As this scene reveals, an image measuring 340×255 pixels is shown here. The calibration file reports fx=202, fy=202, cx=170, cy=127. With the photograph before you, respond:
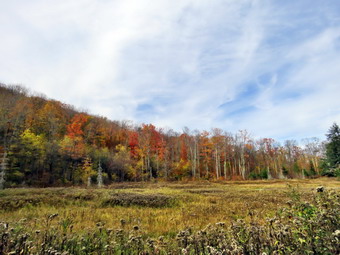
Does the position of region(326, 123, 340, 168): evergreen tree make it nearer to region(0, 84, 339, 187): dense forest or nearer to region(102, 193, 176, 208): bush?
region(0, 84, 339, 187): dense forest

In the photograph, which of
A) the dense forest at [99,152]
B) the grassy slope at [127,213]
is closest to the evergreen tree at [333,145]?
the dense forest at [99,152]

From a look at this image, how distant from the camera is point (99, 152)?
41.2 metres

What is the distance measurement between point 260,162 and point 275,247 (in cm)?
7364

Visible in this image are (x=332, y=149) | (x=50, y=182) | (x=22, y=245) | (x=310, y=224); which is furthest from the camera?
(x=332, y=149)

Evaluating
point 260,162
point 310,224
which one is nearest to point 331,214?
point 310,224

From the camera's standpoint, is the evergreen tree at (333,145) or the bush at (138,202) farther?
the evergreen tree at (333,145)

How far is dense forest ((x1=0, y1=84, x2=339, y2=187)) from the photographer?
98.7 ft

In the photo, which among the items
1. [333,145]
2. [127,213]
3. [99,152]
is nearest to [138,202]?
[127,213]

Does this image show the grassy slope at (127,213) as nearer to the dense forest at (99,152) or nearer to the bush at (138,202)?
the bush at (138,202)

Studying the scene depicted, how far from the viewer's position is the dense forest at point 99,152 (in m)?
30.1

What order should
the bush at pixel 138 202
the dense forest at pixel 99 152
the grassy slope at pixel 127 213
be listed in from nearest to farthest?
the grassy slope at pixel 127 213, the bush at pixel 138 202, the dense forest at pixel 99 152

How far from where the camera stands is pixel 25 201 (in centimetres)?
963

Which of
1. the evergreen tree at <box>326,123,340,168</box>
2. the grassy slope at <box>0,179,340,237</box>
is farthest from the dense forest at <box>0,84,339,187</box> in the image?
the grassy slope at <box>0,179,340,237</box>

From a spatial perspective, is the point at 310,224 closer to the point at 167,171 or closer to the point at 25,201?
the point at 25,201
